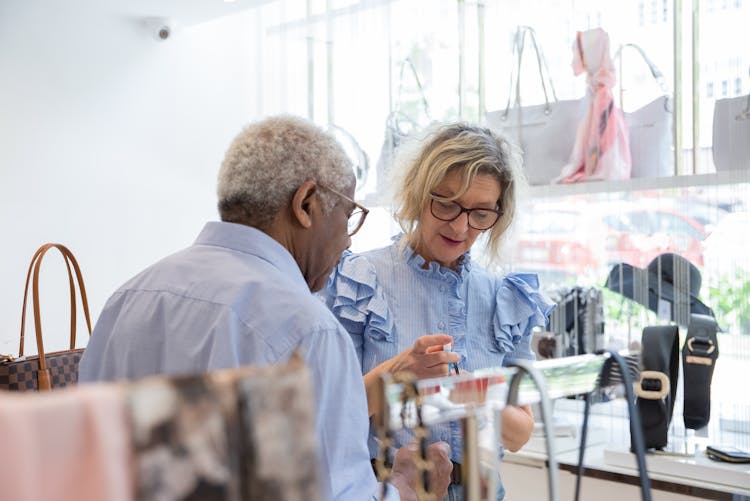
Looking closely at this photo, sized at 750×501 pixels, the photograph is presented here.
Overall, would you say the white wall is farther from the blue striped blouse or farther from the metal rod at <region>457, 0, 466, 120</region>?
the blue striped blouse

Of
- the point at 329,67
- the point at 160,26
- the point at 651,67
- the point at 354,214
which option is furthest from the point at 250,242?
the point at 160,26

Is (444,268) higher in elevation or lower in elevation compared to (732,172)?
lower

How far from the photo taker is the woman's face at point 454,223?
1563 millimetres

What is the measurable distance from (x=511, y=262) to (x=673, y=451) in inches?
35.8

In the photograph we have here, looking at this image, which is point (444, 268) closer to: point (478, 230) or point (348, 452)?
point (478, 230)

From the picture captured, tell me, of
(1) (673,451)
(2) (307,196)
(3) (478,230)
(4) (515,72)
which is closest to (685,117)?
(4) (515,72)

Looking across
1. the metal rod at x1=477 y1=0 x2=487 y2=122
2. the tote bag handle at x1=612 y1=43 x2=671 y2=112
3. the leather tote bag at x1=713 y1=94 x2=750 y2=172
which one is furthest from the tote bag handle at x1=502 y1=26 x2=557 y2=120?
the leather tote bag at x1=713 y1=94 x2=750 y2=172

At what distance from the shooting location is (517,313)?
1595mm

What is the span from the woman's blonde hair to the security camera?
8.03ft

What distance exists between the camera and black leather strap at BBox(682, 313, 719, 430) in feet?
7.58

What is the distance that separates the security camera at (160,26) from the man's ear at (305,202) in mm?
3009

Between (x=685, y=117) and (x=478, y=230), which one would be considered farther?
(x=685, y=117)

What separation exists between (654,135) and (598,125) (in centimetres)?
17

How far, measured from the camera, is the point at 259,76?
159 inches
